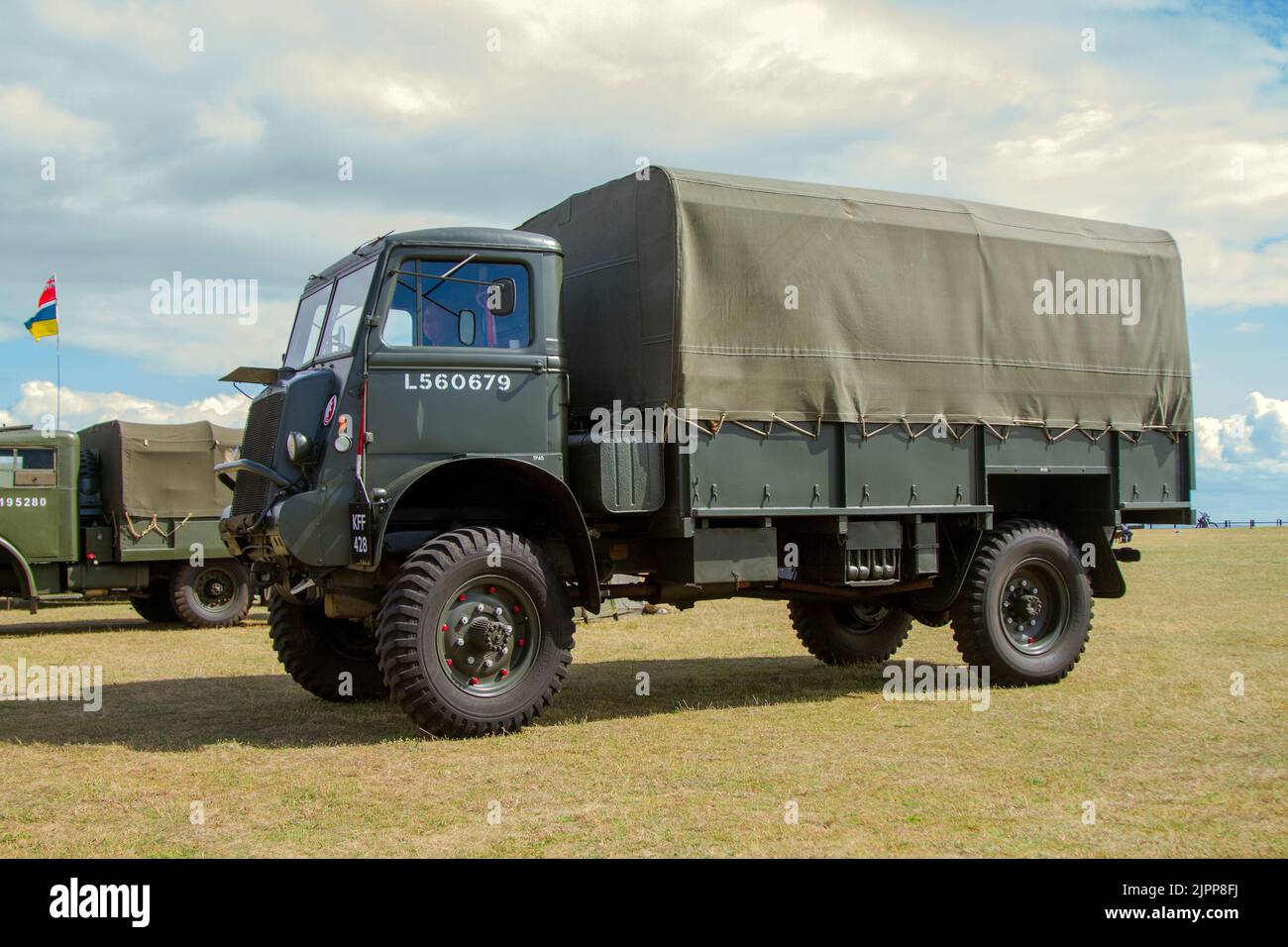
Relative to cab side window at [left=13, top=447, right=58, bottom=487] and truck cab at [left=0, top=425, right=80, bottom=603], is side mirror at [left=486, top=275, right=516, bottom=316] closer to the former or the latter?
truck cab at [left=0, top=425, right=80, bottom=603]

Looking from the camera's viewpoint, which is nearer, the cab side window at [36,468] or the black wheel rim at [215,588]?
the cab side window at [36,468]

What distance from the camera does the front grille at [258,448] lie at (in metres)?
8.45

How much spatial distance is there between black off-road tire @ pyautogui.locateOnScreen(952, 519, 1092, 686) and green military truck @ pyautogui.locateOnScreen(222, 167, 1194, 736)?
0.03 metres

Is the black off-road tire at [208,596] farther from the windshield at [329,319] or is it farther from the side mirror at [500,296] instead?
the side mirror at [500,296]

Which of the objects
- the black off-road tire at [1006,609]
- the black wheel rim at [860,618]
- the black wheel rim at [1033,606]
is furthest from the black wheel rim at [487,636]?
the black wheel rim at [860,618]

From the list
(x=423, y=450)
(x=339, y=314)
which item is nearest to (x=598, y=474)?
(x=423, y=450)

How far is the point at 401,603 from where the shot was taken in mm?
7609

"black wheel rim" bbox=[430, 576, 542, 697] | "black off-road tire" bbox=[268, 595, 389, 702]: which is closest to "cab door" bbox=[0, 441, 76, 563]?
"black off-road tire" bbox=[268, 595, 389, 702]

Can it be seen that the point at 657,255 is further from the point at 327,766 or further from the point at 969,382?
the point at 327,766
